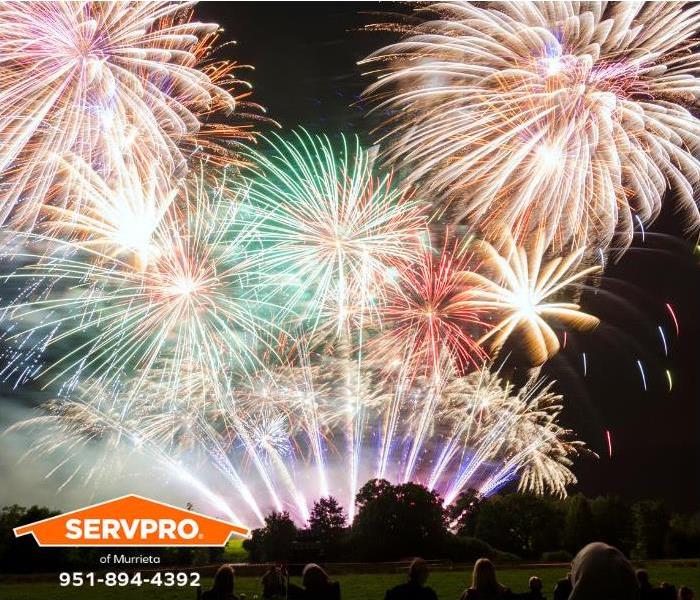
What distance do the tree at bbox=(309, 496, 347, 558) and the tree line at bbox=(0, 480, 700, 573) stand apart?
0.5 inches

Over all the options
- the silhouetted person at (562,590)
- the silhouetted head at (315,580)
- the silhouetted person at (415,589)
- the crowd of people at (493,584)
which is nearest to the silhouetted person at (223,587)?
the crowd of people at (493,584)

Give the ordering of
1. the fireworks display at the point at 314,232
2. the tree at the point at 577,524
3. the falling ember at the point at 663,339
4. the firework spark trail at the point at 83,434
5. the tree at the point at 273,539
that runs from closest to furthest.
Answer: the tree at the point at 273,539
the fireworks display at the point at 314,232
the firework spark trail at the point at 83,434
the tree at the point at 577,524
the falling ember at the point at 663,339

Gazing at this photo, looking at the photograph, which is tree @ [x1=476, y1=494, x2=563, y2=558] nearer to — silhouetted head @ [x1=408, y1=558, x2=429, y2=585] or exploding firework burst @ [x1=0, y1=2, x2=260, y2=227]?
silhouetted head @ [x1=408, y1=558, x2=429, y2=585]

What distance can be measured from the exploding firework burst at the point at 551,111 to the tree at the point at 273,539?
164 inches

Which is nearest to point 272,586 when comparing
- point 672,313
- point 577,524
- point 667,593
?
point 667,593

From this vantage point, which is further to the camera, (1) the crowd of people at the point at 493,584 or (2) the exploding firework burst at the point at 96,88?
(2) the exploding firework burst at the point at 96,88

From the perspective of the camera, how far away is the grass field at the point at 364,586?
873 centimetres

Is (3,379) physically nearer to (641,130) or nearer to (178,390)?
(178,390)

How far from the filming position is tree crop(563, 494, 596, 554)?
407 inches

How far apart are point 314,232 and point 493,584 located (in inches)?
215

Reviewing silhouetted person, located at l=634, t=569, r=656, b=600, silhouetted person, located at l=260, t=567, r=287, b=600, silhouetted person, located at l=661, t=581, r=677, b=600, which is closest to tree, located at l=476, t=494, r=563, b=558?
silhouetted person, located at l=260, t=567, r=287, b=600

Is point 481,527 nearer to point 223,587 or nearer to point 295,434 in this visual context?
point 295,434

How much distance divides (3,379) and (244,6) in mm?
5096

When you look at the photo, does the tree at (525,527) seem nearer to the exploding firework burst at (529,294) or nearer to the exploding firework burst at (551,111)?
the exploding firework burst at (529,294)
